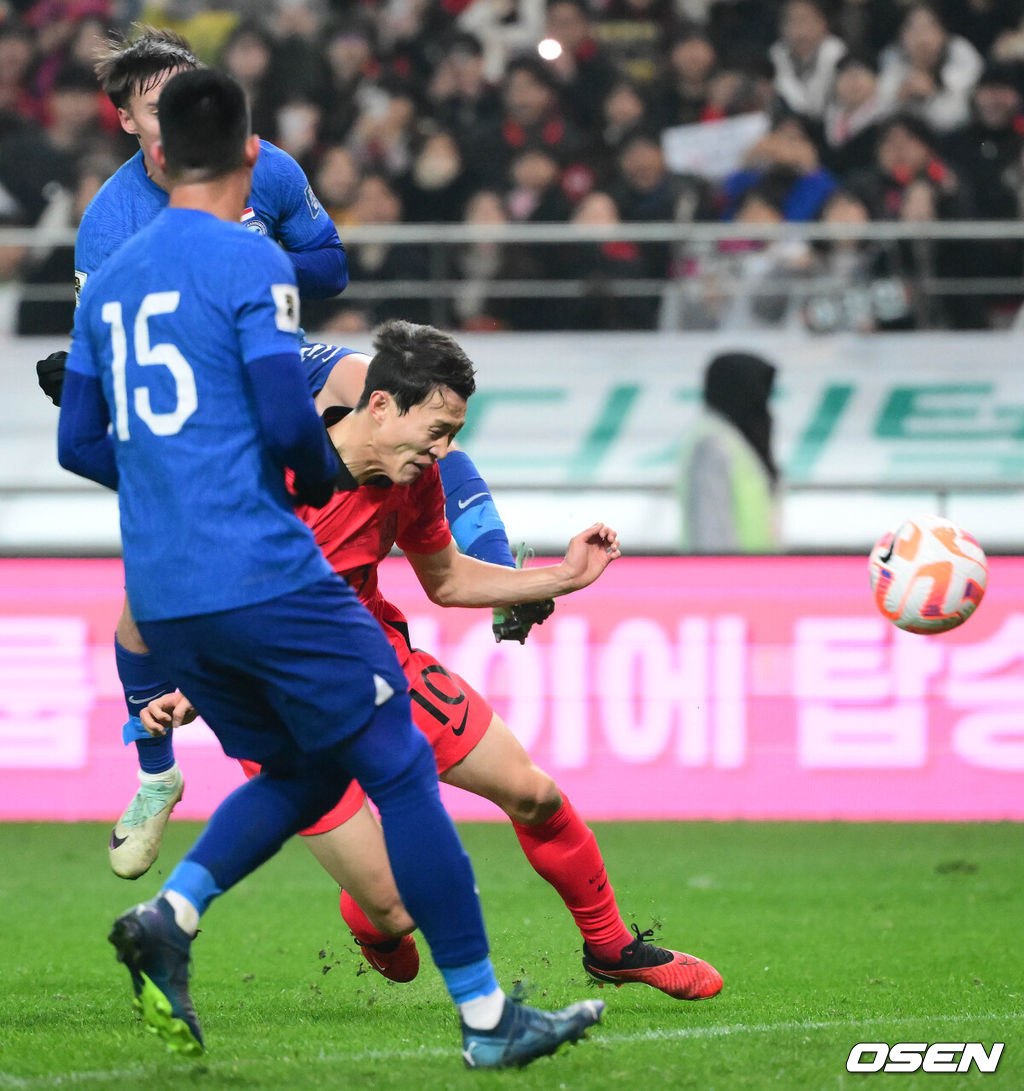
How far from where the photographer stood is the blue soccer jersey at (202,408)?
10.9ft

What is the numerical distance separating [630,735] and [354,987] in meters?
3.21

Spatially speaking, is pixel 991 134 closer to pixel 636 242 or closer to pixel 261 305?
pixel 636 242

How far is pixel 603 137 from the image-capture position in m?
11.4

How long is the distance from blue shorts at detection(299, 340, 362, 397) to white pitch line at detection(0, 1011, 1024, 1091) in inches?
64.6

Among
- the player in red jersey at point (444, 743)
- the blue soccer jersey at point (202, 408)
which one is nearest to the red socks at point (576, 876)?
the player in red jersey at point (444, 743)

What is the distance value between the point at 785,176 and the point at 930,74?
162 cm

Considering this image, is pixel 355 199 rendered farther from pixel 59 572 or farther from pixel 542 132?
pixel 59 572

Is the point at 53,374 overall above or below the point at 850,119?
below

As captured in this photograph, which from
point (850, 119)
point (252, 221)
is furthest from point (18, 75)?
point (252, 221)

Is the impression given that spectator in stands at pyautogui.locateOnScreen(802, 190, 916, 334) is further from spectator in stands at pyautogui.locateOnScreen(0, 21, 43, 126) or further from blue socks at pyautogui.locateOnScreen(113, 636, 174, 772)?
blue socks at pyautogui.locateOnScreen(113, 636, 174, 772)

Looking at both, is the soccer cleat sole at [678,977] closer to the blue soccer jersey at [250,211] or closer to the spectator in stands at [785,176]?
the blue soccer jersey at [250,211]

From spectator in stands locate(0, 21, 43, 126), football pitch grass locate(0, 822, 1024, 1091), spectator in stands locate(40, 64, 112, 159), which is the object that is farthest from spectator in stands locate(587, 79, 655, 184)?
football pitch grass locate(0, 822, 1024, 1091)

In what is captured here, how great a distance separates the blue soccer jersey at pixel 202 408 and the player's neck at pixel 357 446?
2.20 feet

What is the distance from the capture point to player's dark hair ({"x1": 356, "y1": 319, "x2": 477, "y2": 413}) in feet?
12.9
